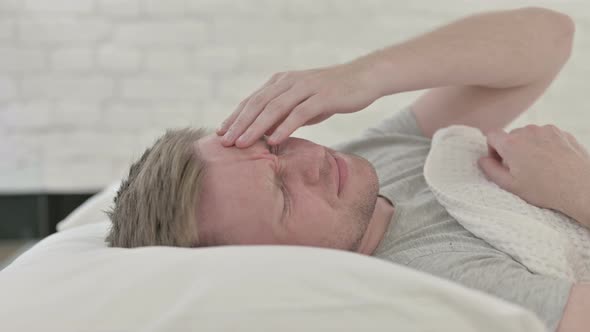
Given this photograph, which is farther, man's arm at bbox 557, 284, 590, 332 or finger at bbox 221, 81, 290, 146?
finger at bbox 221, 81, 290, 146

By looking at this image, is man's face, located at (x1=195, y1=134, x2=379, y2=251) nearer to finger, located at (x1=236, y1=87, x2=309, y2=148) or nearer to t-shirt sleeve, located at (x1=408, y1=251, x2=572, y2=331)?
finger, located at (x1=236, y1=87, x2=309, y2=148)

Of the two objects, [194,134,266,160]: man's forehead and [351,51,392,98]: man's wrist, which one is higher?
[351,51,392,98]: man's wrist

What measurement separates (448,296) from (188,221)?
1.37 ft

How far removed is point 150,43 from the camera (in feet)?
7.81

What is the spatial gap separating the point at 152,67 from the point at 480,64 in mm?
1441

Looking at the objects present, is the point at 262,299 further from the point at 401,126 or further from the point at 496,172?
the point at 401,126

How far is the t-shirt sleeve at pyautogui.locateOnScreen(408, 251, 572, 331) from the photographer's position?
810 mm

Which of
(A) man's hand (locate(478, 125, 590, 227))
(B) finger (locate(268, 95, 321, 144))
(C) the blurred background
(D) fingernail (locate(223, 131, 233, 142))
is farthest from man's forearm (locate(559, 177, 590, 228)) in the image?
(C) the blurred background

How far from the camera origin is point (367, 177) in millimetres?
1104

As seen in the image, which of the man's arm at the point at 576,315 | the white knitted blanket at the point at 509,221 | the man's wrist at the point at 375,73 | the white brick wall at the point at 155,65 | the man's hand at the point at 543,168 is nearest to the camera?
the man's arm at the point at 576,315

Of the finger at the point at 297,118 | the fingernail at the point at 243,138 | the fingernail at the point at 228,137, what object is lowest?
the fingernail at the point at 228,137

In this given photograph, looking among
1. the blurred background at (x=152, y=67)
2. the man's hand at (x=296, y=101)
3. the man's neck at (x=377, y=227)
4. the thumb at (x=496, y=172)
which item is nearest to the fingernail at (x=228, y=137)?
the man's hand at (x=296, y=101)

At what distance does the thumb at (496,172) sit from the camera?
3.67 ft

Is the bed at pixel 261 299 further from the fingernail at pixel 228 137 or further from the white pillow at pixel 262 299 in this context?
the fingernail at pixel 228 137
